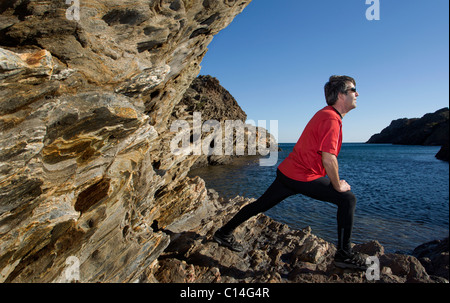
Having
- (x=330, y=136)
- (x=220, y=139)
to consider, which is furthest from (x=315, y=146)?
(x=220, y=139)

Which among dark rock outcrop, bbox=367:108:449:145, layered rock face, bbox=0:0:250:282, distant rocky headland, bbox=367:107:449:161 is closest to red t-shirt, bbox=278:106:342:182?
layered rock face, bbox=0:0:250:282

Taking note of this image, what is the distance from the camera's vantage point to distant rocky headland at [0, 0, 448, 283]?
2.83 metres

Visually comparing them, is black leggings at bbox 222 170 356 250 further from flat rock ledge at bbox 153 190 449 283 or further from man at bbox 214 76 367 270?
flat rock ledge at bbox 153 190 449 283

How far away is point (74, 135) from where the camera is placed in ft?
11.0

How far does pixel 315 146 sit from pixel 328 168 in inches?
16.5

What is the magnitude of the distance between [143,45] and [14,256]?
406 cm

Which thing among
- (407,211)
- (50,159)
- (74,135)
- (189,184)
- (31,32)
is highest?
(31,32)

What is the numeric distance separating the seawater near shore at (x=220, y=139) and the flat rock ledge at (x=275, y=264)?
4.75m

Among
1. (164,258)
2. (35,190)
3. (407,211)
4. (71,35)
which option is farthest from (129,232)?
(407,211)

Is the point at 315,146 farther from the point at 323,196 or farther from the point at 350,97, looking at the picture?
the point at 350,97

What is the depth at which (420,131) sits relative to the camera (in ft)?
390

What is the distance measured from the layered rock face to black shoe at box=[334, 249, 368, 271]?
3.58 meters

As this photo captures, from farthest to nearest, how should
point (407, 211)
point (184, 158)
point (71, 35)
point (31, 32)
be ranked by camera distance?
point (407, 211), point (184, 158), point (71, 35), point (31, 32)
